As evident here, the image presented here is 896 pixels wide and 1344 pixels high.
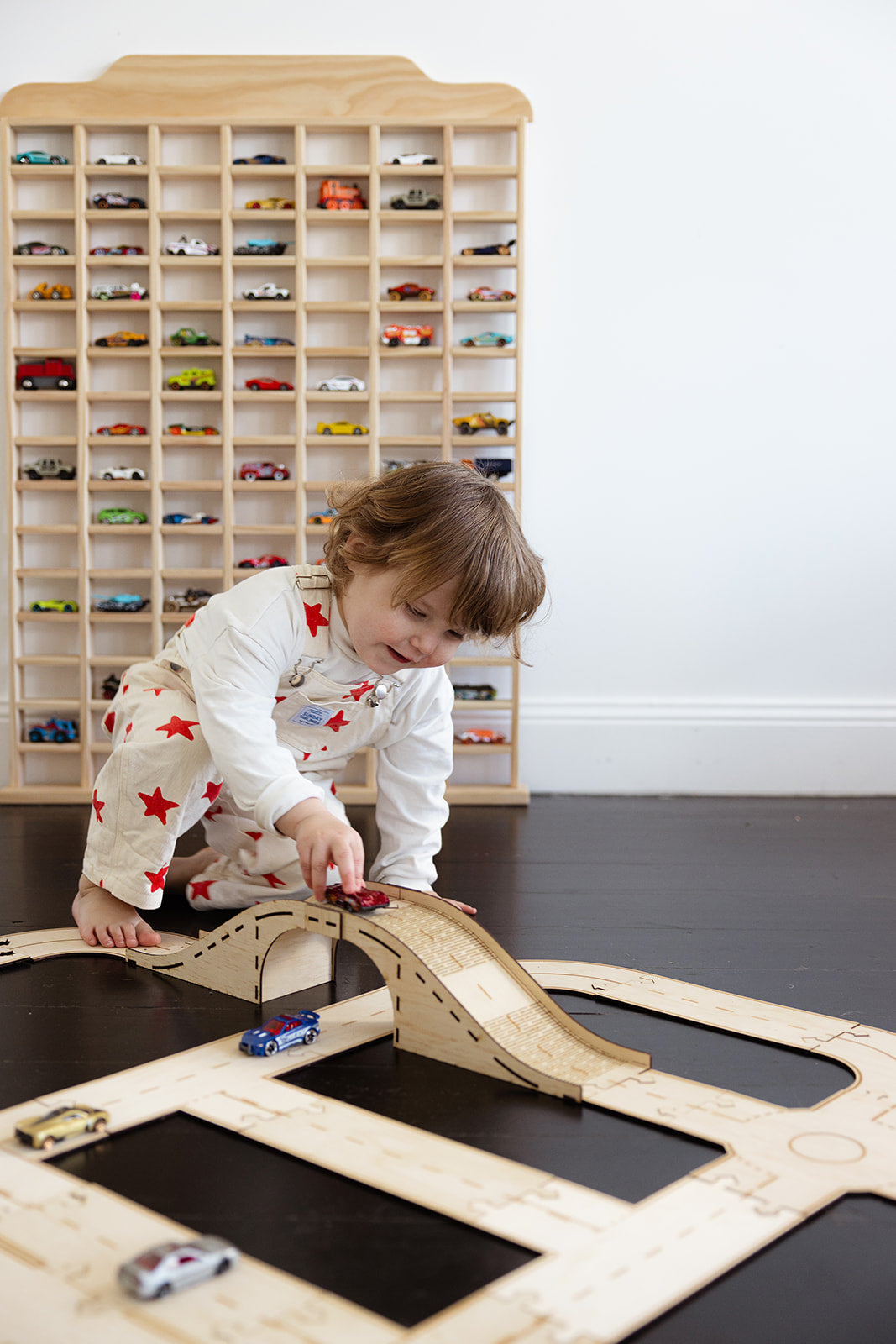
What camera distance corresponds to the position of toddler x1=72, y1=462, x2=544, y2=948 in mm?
1064

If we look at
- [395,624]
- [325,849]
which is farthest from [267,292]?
[325,849]

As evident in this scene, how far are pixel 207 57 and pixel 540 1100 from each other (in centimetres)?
200

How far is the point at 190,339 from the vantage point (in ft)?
7.14

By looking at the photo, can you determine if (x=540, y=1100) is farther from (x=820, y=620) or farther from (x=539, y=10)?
(x=539, y=10)

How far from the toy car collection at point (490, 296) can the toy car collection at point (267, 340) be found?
363 mm

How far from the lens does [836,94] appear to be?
7.18 ft

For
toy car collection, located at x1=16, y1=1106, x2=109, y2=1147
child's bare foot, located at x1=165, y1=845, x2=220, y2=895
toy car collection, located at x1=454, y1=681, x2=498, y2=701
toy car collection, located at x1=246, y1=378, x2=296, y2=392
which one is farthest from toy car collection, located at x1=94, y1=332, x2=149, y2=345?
toy car collection, located at x1=16, y1=1106, x2=109, y2=1147

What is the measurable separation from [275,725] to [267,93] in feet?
4.75

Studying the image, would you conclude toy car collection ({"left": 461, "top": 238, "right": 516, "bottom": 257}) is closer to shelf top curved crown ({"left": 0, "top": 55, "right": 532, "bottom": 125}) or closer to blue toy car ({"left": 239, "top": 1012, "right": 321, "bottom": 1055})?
shelf top curved crown ({"left": 0, "top": 55, "right": 532, "bottom": 125})

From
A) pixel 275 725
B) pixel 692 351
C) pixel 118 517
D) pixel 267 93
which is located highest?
pixel 267 93

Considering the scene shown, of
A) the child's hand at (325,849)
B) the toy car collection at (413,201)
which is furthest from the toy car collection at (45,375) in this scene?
the child's hand at (325,849)

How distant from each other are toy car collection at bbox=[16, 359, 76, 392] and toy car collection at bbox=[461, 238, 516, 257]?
789 millimetres

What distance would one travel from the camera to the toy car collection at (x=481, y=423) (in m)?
2.14

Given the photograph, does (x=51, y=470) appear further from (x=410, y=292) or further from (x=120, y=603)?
(x=410, y=292)
